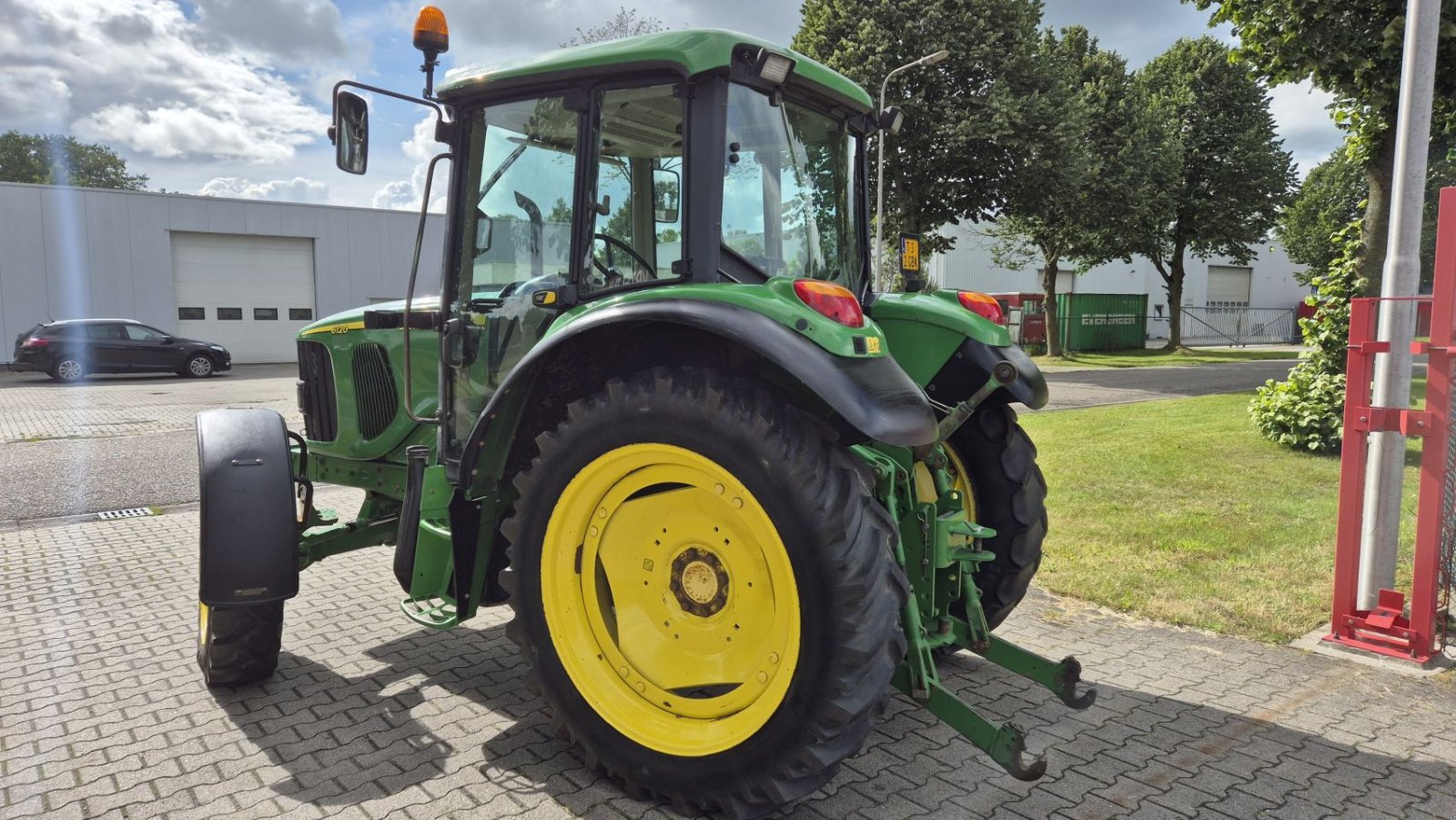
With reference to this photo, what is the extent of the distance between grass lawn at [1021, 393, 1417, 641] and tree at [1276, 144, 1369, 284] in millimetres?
34525

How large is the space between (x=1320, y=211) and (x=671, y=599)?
46.9m

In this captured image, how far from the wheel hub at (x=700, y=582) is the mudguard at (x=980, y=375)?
1375mm

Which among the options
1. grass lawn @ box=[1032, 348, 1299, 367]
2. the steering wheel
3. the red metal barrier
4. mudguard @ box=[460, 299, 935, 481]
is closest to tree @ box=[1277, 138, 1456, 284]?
grass lawn @ box=[1032, 348, 1299, 367]

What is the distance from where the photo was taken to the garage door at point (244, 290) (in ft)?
90.1

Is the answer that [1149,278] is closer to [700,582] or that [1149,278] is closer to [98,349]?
[98,349]

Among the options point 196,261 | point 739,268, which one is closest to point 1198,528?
point 739,268

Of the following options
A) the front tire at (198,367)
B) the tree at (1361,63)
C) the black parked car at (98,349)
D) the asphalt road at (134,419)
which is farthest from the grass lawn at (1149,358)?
the black parked car at (98,349)

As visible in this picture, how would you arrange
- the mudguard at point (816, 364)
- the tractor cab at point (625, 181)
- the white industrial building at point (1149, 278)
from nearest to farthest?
1. the mudguard at point (816, 364)
2. the tractor cab at point (625, 181)
3. the white industrial building at point (1149, 278)

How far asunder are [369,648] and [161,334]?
2142cm

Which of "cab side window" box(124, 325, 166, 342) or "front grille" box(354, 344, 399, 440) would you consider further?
"cab side window" box(124, 325, 166, 342)

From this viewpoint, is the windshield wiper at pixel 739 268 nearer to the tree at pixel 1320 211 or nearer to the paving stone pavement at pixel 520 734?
the paving stone pavement at pixel 520 734

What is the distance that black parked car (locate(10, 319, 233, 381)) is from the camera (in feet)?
67.7

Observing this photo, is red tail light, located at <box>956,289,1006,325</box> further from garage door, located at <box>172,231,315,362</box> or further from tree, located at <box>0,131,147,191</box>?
tree, located at <box>0,131,147,191</box>

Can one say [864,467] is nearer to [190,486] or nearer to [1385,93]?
[190,486]
